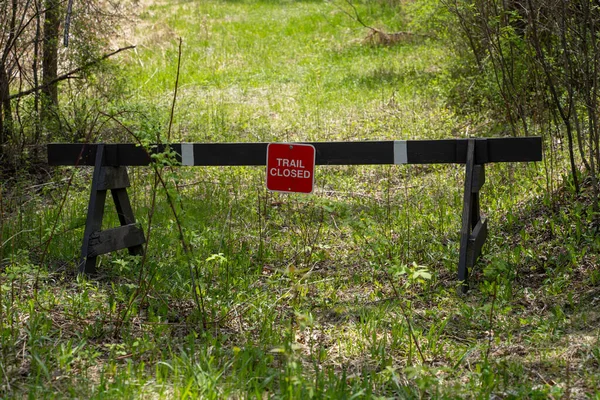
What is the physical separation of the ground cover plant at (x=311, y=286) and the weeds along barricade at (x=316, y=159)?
0.24m

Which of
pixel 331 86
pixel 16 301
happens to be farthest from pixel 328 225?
pixel 331 86

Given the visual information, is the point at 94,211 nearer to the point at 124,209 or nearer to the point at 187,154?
the point at 124,209

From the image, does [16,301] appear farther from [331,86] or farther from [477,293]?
[331,86]

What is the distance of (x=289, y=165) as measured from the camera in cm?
539

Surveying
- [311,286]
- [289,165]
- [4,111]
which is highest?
[4,111]

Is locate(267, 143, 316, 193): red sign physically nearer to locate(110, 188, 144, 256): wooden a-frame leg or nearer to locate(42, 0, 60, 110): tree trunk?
locate(110, 188, 144, 256): wooden a-frame leg

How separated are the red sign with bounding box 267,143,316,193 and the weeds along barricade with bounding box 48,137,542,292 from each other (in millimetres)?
278

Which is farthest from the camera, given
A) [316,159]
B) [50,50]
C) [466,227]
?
[50,50]

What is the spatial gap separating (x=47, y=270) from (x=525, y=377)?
145 inches

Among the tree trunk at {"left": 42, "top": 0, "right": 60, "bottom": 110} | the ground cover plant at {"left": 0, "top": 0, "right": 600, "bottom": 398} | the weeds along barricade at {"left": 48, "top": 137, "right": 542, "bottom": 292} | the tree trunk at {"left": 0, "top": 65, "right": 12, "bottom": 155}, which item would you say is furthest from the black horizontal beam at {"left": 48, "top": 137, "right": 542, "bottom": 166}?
the tree trunk at {"left": 42, "top": 0, "right": 60, "bottom": 110}

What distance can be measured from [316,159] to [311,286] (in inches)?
38.0

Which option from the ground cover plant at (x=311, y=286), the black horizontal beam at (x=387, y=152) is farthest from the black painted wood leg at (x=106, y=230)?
the black horizontal beam at (x=387, y=152)

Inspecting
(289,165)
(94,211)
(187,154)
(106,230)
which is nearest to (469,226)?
(289,165)

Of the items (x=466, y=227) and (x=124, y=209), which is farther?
(x=124, y=209)
